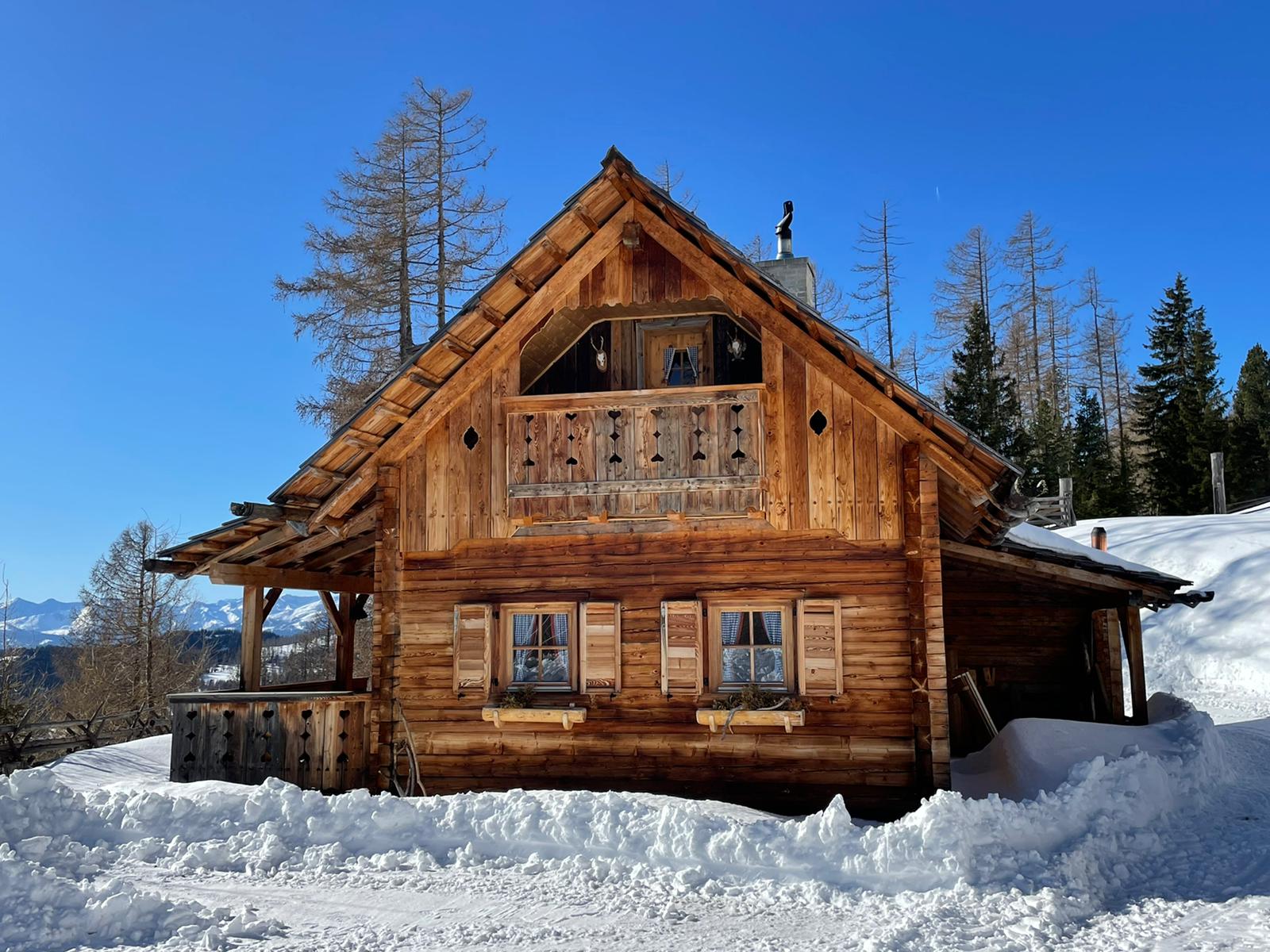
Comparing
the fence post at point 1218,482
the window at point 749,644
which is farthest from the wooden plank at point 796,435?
the fence post at point 1218,482

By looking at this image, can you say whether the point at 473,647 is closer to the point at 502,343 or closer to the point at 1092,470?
the point at 502,343

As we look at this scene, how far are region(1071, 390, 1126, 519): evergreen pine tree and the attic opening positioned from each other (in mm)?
32555

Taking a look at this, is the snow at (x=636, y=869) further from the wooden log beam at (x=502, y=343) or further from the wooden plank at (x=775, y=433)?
the wooden log beam at (x=502, y=343)

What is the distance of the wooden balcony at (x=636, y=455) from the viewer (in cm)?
1103

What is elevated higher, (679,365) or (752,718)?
(679,365)

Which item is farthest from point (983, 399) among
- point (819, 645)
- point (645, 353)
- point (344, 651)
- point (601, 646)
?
point (601, 646)

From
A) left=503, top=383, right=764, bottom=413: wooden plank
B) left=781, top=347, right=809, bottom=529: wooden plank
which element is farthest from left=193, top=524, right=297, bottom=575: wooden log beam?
left=781, top=347, right=809, bottom=529: wooden plank

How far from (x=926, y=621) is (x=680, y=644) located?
2.85 m

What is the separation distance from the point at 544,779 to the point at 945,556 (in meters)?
7.41

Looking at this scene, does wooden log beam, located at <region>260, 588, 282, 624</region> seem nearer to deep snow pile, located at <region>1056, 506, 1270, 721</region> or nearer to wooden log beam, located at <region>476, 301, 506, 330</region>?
wooden log beam, located at <region>476, 301, 506, 330</region>

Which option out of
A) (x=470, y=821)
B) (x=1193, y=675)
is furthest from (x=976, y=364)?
(x=470, y=821)

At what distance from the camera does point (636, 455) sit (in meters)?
11.3

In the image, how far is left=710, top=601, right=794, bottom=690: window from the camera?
36.7 ft

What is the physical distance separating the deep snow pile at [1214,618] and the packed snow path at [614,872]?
536 inches
